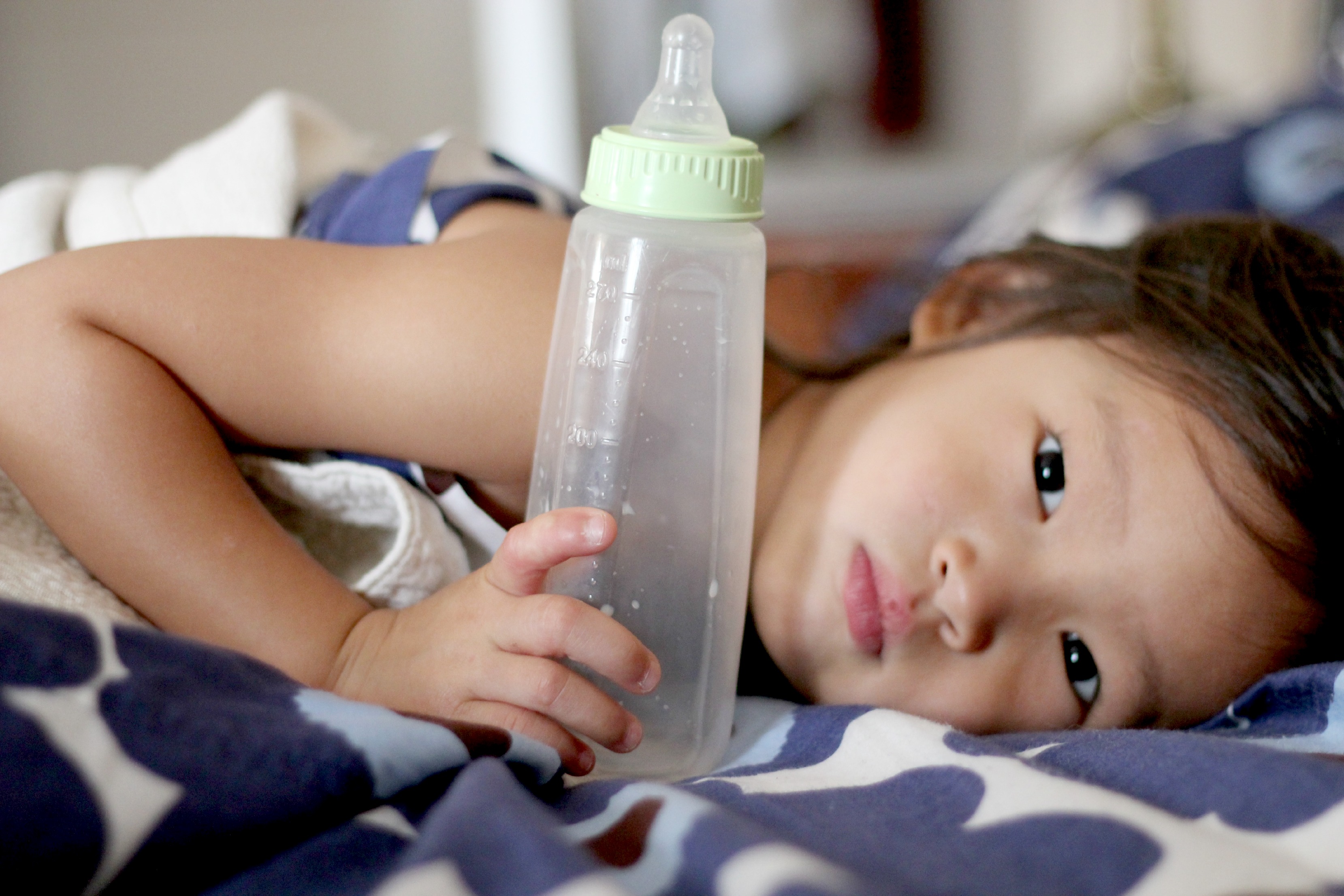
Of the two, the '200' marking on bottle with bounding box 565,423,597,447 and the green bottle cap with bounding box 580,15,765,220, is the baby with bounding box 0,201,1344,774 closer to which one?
the '200' marking on bottle with bounding box 565,423,597,447

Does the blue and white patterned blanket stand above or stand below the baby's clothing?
below

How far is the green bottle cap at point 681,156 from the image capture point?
0.59 meters

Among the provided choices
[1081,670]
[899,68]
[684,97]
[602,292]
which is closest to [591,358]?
[602,292]

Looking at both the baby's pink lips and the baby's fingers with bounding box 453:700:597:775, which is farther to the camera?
the baby's pink lips

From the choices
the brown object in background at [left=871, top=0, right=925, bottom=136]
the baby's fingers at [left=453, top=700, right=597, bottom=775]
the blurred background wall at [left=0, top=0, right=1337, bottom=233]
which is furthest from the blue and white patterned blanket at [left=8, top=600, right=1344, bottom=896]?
the brown object in background at [left=871, top=0, right=925, bottom=136]

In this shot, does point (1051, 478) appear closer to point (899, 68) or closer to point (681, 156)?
point (681, 156)

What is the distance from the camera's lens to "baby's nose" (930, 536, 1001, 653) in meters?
0.73

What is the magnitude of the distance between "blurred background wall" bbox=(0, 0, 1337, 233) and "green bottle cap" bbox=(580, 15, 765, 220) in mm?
1501

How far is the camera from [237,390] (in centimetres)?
74

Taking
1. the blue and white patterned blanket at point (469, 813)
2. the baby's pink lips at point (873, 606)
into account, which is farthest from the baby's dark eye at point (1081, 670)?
the blue and white patterned blanket at point (469, 813)

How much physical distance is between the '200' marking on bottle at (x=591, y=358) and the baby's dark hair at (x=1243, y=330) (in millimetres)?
397

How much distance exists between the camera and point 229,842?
17.2 inches

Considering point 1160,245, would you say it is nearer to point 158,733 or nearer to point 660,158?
point 660,158

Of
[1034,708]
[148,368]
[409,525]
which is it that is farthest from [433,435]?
[1034,708]
